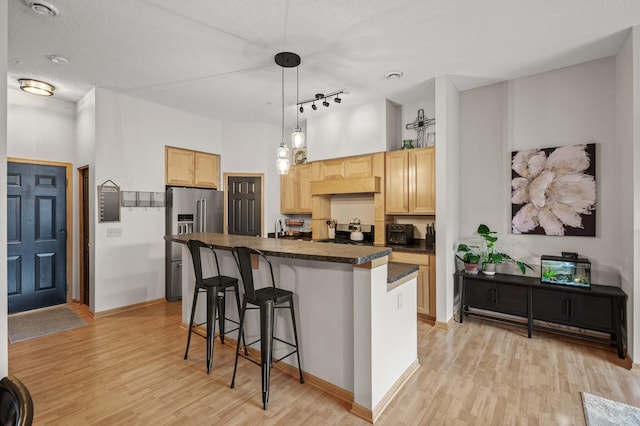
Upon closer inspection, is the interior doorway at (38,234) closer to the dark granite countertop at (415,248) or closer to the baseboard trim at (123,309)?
the baseboard trim at (123,309)

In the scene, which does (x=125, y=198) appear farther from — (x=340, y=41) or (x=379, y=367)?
(x=379, y=367)

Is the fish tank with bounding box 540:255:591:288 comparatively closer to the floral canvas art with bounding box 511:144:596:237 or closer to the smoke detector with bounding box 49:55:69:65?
the floral canvas art with bounding box 511:144:596:237

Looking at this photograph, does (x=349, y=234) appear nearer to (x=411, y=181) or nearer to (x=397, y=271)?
(x=411, y=181)

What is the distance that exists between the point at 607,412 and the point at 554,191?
2239mm

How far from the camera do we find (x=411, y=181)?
13.7 feet

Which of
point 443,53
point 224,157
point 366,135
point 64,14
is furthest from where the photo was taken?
point 224,157

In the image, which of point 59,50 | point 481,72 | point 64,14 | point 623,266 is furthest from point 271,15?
point 623,266

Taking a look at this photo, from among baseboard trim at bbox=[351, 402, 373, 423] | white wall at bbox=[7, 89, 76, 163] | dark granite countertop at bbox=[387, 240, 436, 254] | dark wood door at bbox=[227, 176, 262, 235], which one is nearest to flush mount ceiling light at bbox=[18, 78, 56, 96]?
white wall at bbox=[7, 89, 76, 163]

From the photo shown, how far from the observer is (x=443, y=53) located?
123 inches

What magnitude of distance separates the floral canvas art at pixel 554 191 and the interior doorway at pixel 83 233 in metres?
5.83

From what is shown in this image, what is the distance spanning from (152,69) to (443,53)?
10.3 ft

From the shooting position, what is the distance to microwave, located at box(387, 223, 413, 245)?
4.16 meters

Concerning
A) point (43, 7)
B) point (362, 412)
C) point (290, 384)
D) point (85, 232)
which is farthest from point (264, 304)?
point (85, 232)

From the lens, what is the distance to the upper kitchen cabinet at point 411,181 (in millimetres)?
4020
